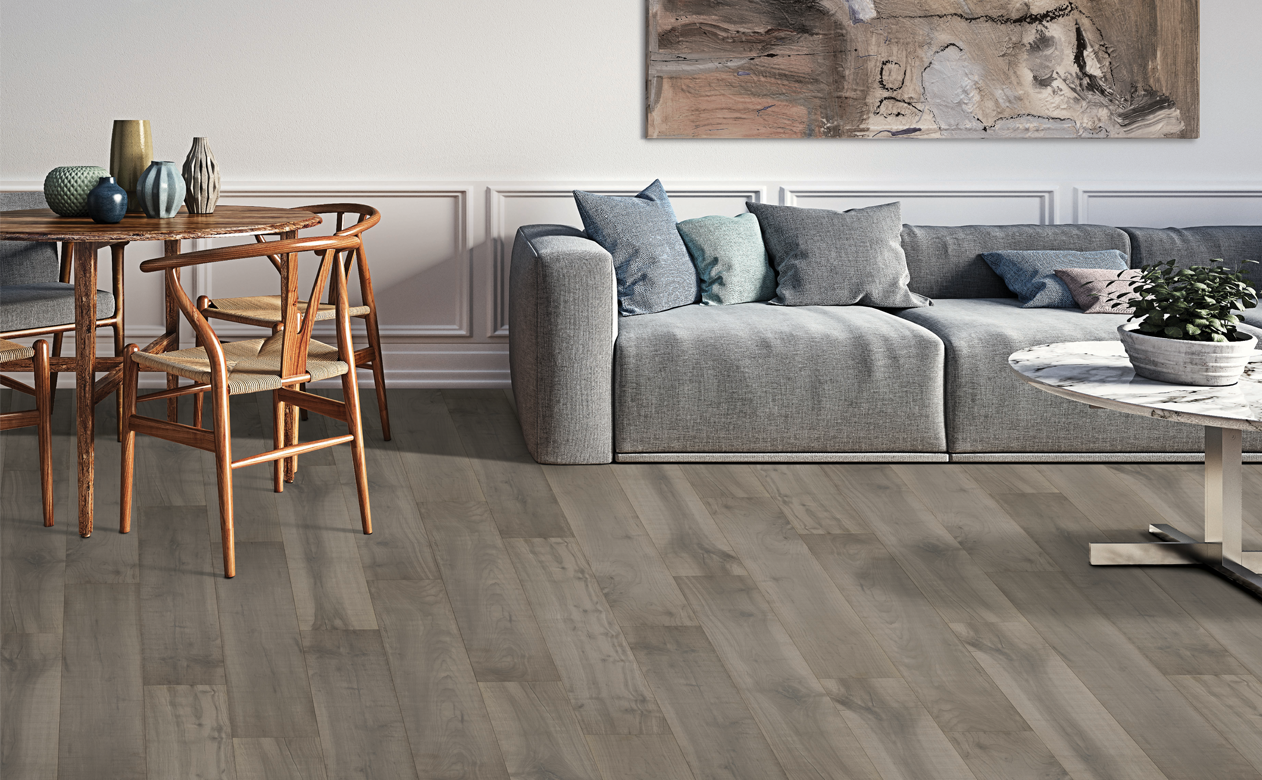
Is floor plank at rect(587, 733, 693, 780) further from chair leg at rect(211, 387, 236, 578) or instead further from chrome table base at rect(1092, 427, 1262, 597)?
chrome table base at rect(1092, 427, 1262, 597)

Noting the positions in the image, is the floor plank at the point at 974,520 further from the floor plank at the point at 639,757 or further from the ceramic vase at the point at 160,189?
the ceramic vase at the point at 160,189

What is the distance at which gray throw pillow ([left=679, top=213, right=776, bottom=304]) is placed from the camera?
4113 millimetres

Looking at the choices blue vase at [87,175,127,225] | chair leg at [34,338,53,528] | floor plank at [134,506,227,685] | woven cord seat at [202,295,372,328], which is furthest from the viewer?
woven cord seat at [202,295,372,328]

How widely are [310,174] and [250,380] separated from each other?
200 centimetres

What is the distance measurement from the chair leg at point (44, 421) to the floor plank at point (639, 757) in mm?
1704

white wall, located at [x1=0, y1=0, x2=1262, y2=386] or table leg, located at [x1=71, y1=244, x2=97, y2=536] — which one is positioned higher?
white wall, located at [x1=0, y1=0, x2=1262, y2=386]

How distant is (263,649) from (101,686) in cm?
28

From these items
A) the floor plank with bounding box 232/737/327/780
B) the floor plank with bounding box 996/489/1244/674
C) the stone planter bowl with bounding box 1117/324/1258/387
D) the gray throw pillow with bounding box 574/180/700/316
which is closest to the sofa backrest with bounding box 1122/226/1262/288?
the floor plank with bounding box 996/489/1244/674

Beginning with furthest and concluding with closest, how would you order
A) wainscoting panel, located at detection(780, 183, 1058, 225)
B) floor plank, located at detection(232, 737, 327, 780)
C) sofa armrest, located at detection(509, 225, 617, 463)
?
wainscoting panel, located at detection(780, 183, 1058, 225)
sofa armrest, located at detection(509, 225, 617, 463)
floor plank, located at detection(232, 737, 327, 780)

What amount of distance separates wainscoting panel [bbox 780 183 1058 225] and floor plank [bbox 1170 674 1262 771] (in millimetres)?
2869

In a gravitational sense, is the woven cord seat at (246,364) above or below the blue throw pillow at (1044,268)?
below

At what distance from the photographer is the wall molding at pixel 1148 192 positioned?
15.8 ft

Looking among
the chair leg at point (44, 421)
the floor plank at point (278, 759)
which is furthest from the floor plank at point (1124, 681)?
the chair leg at point (44, 421)

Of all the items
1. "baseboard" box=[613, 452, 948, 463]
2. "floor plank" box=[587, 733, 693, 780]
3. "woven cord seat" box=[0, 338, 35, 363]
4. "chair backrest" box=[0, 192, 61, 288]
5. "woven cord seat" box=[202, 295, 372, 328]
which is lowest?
"floor plank" box=[587, 733, 693, 780]
